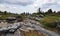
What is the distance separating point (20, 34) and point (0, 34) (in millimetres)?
5488

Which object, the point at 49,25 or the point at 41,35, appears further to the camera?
the point at 49,25

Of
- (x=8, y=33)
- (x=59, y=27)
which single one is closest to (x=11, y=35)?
(x=8, y=33)

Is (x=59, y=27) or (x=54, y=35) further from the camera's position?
(x=59, y=27)

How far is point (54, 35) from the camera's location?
31.9m

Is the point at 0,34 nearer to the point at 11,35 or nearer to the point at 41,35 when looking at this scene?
the point at 11,35

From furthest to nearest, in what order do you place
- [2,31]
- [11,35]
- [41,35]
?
[2,31]
[11,35]
[41,35]

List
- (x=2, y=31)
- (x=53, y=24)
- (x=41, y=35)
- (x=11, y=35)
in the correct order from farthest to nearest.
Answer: (x=53, y=24) → (x=2, y=31) → (x=11, y=35) → (x=41, y=35)

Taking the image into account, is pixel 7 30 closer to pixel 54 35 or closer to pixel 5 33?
pixel 5 33

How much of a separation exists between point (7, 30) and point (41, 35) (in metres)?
8.76

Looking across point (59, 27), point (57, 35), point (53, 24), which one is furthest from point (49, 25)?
point (57, 35)

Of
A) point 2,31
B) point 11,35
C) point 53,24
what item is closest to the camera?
point 11,35

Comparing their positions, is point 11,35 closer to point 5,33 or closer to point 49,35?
point 5,33

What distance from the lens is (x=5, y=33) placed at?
116 feet

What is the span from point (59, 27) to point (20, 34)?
10.6m
